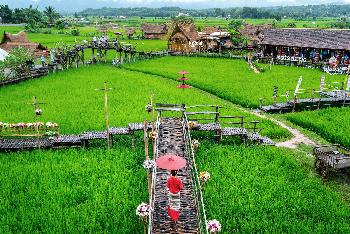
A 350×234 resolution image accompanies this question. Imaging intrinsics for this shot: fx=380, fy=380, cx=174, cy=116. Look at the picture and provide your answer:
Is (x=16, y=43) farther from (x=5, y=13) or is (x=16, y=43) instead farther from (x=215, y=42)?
(x=5, y=13)

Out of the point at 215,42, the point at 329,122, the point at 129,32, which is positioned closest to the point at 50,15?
the point at 129,32

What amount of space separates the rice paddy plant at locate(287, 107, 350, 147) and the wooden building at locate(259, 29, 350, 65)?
66.4 feet

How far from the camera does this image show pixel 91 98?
29.1 meters

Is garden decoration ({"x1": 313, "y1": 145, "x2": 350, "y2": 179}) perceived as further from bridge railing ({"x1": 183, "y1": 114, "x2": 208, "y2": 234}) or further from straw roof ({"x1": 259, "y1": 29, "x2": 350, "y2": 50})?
straw roof ({"x1": 259, "y1": 29, "x2": 350, "y2": 50})

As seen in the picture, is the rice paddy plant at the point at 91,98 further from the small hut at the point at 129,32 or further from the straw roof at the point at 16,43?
the small hut at the point at 129,32

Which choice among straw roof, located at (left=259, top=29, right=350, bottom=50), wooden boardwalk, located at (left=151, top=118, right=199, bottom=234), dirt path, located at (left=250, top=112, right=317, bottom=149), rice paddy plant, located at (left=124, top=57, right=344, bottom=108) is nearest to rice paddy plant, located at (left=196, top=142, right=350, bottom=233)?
wooden boardwalk, located at (left=151, top=118, right=199, bottom=234)

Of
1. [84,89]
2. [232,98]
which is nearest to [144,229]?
[232,98]

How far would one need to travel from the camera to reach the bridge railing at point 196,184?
11.3 m

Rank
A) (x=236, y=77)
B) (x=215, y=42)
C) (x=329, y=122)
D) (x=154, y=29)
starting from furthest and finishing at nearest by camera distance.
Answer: (x=154, y=29), (x=215, y=42), (x=236, y=77), (x=329, y=122)

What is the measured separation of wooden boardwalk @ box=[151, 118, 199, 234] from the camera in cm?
1154

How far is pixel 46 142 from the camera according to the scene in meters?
18.9

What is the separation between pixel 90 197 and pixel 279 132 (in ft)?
38.4

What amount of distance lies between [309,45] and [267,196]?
128ft

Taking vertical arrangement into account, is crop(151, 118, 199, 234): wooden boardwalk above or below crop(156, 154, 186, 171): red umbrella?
below
